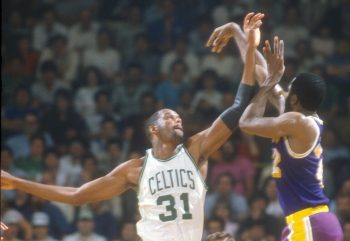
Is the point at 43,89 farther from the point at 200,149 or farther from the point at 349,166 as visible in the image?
the point at 200,149

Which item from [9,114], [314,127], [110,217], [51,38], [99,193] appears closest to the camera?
[314,127]

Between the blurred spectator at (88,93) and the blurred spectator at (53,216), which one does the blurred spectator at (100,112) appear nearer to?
the blurred spectator at (88,93)

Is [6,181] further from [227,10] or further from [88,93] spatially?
[227,10]

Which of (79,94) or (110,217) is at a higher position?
(79,94)

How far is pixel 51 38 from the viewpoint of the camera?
1429cm

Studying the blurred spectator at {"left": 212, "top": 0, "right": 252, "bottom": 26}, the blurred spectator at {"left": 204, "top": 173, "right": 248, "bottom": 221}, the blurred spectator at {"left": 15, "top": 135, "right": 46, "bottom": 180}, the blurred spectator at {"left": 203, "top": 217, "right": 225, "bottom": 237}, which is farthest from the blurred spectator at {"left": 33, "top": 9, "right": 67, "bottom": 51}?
the blurred spectator at {"left": 203, "top": 217, "right": 225, "bottom": 237}

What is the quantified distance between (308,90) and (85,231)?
16.2 ft

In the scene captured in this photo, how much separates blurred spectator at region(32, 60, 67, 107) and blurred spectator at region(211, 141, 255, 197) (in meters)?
2.77

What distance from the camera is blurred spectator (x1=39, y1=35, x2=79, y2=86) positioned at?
14.2 m

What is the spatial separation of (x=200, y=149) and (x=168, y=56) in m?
6.61

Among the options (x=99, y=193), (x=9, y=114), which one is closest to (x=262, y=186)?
(x=9, y=114)

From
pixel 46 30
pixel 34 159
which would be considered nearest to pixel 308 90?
pixel 34 159

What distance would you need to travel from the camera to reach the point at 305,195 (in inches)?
282

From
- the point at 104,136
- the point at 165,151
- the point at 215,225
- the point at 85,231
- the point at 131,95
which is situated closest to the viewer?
the point at 165,151
